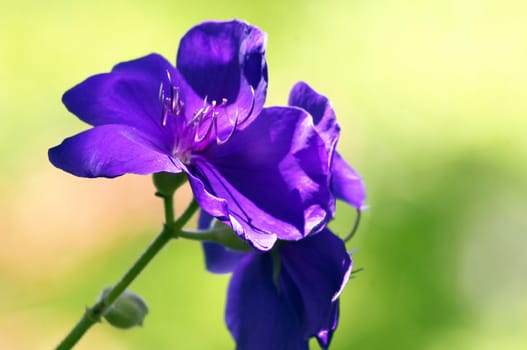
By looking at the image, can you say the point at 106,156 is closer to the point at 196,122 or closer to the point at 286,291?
the point at 196,122

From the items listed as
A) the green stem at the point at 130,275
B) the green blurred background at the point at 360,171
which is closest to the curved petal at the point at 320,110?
the green stem at the point at 130,275

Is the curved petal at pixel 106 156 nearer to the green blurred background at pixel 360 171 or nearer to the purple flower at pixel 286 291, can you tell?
the purple flower at pixel 286 291

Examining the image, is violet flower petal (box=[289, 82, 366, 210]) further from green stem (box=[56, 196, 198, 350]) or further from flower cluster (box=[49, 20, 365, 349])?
green stem (box=[56, 196, 198, 350])

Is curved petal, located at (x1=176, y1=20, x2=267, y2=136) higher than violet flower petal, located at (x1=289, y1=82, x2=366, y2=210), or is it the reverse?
curved petal, located at (x1=176, y1=20, x2=267, y2=136)

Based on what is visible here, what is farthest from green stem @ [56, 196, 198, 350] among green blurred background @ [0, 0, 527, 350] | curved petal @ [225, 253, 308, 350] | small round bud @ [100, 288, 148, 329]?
green blurred background @ [0, 0, 527, 350]

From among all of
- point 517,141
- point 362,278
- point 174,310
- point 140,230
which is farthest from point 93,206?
point 517,141

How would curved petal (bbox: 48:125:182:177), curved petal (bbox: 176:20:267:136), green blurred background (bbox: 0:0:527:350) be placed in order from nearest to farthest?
curved petal (bbox: 48:125:182:177) → curved petal (bbox: 176:20:267:136) → green blurred background (bbox: 0:0:527:350)

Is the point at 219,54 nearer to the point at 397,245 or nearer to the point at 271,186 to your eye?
the point at 271,186

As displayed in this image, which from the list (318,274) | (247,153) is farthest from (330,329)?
(247,153)
